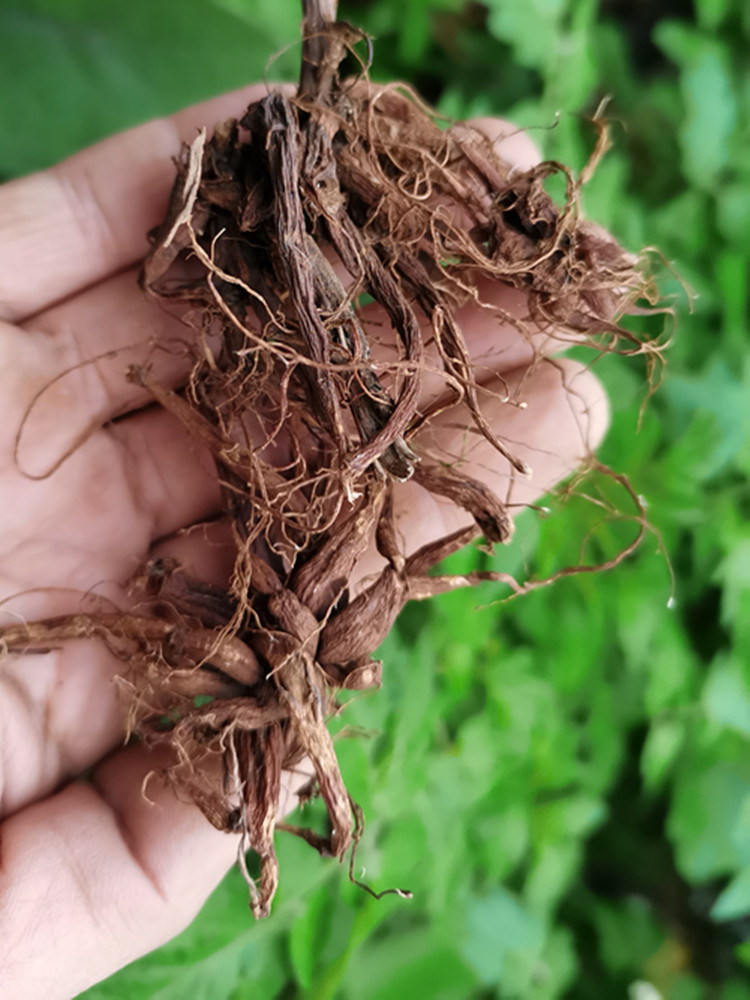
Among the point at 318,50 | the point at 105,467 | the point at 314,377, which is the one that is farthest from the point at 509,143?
the point at 105,467

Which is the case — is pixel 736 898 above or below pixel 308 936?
below

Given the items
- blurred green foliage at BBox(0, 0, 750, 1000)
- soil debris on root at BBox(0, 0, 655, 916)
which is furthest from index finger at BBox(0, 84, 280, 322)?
blurred green foliage at BBox(0, 0, 750, 1000)

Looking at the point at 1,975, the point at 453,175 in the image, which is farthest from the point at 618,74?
the point at 1,975

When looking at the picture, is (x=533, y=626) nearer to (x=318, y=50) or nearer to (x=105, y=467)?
(x=105, y=467)

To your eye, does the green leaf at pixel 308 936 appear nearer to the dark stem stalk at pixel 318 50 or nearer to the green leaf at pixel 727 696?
the green leaf at pixel 727 696

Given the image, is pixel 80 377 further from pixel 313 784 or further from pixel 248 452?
pixel 313 784

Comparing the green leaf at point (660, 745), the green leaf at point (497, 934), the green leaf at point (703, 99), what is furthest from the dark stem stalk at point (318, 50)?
the green leaf at point (497, 934)
